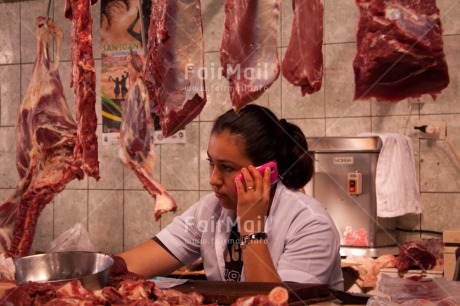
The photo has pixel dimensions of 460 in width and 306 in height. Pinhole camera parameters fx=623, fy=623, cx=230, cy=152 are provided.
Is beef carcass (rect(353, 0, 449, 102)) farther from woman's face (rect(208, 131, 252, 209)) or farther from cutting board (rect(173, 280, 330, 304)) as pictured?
woman's face (rect(208, 131, 252, 209))

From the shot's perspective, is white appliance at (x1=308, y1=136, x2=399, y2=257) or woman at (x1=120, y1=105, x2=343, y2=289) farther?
white appliance at (x1=308, y1=136, x2=399, y2=257)

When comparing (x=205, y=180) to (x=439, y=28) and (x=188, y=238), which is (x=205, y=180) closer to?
(x=188, y=238)

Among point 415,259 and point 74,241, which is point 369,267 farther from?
point 74,241

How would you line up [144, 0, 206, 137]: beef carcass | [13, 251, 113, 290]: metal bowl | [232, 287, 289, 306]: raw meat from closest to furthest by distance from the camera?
1. [232, 287, 289, 306]: raw meat
2. [13, 251, 113, 290]: metal bowl
3. [144, 0, 206, 137]: beef carcass

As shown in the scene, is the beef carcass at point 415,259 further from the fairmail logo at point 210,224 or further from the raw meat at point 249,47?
the raw meat at point 249,47

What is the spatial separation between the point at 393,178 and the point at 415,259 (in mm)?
545

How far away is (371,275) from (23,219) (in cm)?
205

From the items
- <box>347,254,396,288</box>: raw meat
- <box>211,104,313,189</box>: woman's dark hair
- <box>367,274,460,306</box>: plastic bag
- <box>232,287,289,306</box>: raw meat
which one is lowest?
<box>347,254,396,288</box>: raw meat

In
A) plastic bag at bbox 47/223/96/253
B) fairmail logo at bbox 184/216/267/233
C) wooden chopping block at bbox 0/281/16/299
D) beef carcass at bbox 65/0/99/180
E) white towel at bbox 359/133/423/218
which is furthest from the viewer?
plastic bag at bbox 47/223/96/253

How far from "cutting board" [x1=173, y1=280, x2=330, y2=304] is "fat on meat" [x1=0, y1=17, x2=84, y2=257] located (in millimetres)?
1141

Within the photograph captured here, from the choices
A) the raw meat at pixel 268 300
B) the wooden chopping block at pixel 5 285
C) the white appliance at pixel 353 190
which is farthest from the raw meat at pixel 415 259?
the wooden chopping block at pixel 5 285

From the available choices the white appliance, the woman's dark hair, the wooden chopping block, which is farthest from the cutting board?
the white appliance

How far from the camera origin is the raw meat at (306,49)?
2.19 metres

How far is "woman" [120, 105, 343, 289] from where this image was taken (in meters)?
2.45
